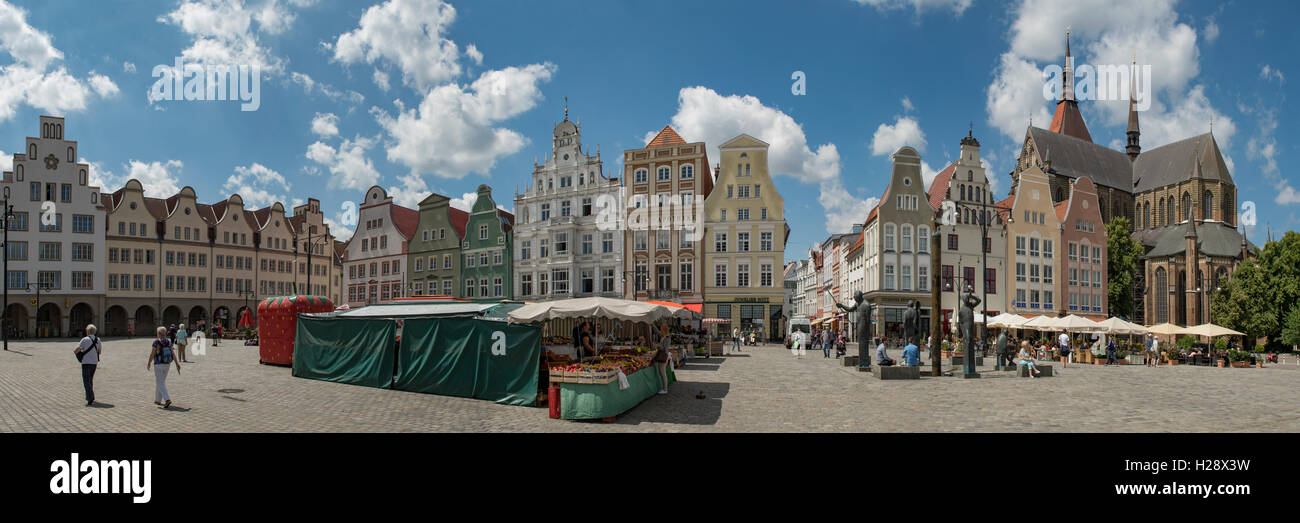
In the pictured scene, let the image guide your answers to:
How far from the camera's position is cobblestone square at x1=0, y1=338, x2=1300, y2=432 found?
39.1ft

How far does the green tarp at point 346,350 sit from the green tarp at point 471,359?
0.58m

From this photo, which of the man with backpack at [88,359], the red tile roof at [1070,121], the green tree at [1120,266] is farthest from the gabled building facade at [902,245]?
the red tile roof at [1070,121]

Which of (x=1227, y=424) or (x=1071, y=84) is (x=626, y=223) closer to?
(x=1227, y=424)

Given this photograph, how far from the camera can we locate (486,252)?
201 ft

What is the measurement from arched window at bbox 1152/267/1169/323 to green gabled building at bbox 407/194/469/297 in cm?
6483

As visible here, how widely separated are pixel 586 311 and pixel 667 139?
141 feet

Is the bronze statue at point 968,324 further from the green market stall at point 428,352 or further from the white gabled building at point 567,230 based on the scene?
the white gabled building at point 567,230

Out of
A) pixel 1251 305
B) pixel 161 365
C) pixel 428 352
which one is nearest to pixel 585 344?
pixel 428 352

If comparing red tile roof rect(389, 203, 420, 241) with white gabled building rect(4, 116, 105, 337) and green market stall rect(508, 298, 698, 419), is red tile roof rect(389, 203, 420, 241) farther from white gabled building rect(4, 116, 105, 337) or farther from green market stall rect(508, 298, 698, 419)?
green market stall rect(508, 298, 698, 419)

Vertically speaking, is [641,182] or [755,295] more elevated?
[641,182]

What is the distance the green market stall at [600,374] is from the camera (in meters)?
12.7
